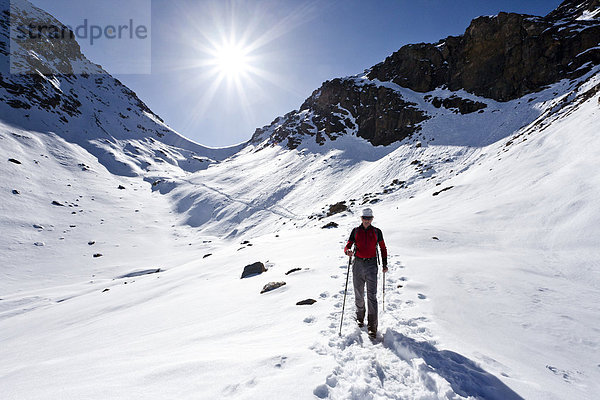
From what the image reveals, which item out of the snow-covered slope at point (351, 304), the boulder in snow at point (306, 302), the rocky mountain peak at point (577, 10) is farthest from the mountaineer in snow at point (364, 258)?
the rocky mountain peak at point (577, 10)

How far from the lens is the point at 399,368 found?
12.7ft

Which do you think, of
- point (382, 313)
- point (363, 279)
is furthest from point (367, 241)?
point (382, 313)

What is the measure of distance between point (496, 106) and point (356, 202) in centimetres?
3404

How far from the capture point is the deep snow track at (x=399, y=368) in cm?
320

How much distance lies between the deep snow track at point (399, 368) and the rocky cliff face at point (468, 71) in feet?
163

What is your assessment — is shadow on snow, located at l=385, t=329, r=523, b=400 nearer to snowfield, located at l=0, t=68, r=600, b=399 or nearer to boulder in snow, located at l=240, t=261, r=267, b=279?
snowfield, located at l=0, t=68, r=600, b=399

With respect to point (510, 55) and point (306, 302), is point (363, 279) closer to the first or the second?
point (306, 302)

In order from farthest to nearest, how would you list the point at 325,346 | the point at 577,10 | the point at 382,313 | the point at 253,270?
1. the point at 577,10
2. the point at 253,270
3. the point at 382,313
4. the point at 325,346

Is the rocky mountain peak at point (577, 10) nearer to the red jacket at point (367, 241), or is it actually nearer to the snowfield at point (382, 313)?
the snowfield at point (382, 313)

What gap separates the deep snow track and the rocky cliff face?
49.8 metres

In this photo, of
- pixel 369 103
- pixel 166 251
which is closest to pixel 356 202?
pixel 166 251

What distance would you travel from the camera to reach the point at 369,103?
6075 centimetres

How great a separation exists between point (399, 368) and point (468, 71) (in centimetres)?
6440

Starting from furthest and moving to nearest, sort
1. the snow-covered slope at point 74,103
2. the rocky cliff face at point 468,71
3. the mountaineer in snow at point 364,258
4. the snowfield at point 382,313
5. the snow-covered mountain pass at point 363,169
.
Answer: the snow-covered slope at point 74,103
the rocky cliff face at point 468,71
the snow-covered mountain pass at point 363,169
the mountaineer in snow at point 364,258
the snowfield at point 382,313
